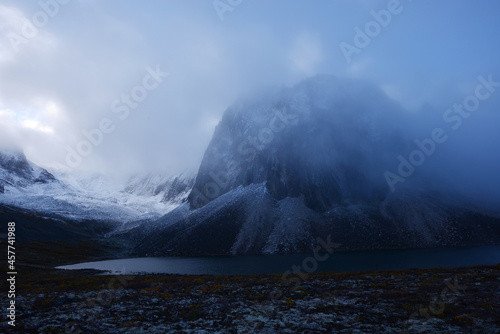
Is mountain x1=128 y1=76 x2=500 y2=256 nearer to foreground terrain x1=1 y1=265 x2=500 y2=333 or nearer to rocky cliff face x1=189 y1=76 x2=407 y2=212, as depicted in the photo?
rocky cliff face x1=189 y1=76 x2=407 y2=212

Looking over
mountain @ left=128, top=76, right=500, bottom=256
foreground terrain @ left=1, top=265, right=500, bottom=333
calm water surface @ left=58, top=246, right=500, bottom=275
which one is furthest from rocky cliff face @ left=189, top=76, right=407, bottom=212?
foreground terrain @ left=1, top=265, right=500, bottom=333

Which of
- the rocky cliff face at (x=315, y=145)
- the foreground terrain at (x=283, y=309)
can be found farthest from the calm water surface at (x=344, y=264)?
Result: the rocky cliff face at (x=315, y=145)

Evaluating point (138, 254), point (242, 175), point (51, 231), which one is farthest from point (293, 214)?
point (51, 231)

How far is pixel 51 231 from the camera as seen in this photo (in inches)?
6604

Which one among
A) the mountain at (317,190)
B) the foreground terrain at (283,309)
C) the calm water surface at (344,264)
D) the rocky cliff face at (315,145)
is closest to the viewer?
the foreground terrain at (283,309)

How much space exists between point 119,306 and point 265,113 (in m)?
167

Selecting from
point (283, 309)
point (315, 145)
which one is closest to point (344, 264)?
point (283, 309)

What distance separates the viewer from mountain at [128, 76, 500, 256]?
11075 cm

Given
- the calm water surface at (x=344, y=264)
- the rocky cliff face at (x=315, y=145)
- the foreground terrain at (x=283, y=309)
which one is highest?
the rocky cliff face at (x=315, y=145)

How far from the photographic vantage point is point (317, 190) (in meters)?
140

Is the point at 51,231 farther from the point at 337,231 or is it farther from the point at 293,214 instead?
the point at 337,231

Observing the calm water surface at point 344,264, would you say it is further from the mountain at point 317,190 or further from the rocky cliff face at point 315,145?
the rocky cliff face at point 315,145

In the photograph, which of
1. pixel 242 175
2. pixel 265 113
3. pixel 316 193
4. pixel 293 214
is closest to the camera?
pixel 293 214

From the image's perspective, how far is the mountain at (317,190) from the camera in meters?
111
